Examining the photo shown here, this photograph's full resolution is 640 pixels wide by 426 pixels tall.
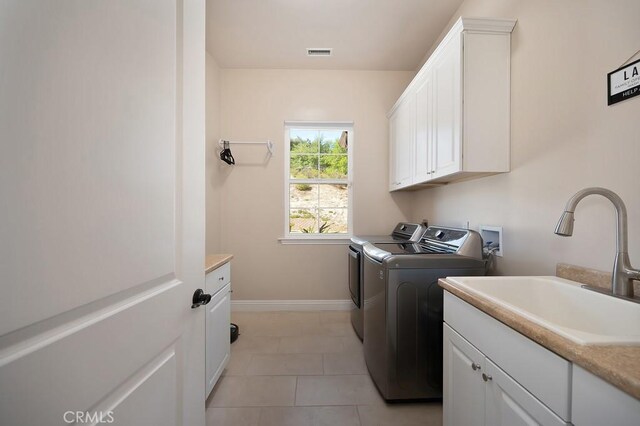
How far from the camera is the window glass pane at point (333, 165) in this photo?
3252mm

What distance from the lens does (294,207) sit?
325 cm

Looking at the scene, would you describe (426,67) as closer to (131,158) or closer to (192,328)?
(131,158)

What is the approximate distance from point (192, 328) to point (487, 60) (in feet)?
6.81

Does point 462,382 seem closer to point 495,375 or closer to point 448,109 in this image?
point 495,375

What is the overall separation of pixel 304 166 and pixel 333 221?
0.79 meters

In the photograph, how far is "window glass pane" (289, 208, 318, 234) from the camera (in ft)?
10.7

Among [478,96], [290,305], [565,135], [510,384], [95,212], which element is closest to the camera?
[95,212]

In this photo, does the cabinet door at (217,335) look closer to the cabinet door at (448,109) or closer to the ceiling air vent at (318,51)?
the cabinet door at (448,109)

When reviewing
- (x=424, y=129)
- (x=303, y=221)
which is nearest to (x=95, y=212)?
(x=424, y=129)

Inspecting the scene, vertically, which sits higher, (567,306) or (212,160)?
(212,160)

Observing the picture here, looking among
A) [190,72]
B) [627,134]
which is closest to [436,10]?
[627,134]

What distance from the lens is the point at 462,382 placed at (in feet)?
3.47

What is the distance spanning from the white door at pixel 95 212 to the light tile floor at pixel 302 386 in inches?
35.2

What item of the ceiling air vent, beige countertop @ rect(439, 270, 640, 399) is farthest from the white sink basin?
the ceiling air vent
